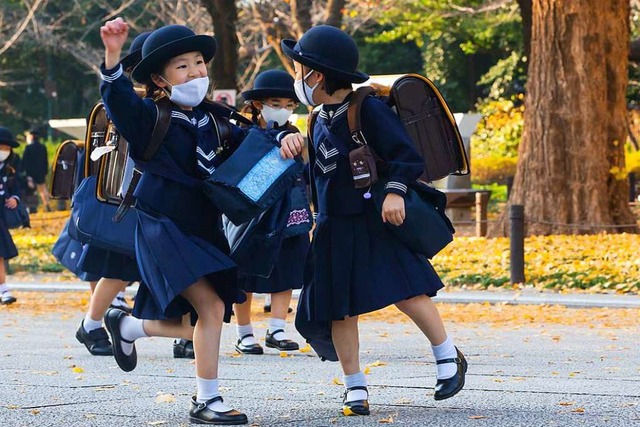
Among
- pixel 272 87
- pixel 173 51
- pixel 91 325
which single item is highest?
pixel 173 51

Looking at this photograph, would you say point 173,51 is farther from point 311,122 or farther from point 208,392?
point 208,392

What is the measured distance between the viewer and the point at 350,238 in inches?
228

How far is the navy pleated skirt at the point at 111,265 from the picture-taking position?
843cm

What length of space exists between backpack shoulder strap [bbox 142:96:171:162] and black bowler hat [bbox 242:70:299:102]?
9.99ft

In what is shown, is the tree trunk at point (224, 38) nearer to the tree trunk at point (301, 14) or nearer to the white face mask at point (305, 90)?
the tree trunk at point (301, 14)

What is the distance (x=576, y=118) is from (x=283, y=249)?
934 cm

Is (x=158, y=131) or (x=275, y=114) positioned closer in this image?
(x=158, y=131)

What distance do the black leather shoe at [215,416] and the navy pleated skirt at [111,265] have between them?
9.64ft

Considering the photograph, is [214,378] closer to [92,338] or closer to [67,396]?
[67,396]

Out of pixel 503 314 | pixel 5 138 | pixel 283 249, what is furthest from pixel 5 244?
pixel 283 249

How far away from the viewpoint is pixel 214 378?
5.58 meters

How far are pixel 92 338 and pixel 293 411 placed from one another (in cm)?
307

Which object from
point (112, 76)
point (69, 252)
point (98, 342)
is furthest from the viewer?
point (69, 252)

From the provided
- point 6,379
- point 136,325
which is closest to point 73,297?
point 6,379
